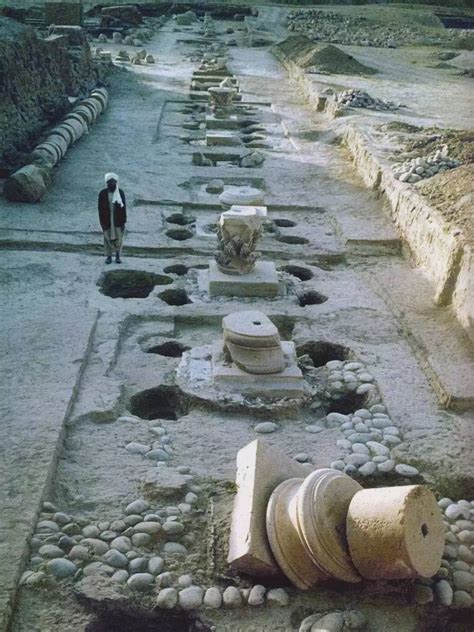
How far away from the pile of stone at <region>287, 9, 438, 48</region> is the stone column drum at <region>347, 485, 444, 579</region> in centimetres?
2435

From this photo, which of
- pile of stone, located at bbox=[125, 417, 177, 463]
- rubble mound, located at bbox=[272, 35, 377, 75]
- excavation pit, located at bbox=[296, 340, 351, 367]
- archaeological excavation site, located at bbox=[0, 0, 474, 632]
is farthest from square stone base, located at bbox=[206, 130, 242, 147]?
pile of stone, located at bbox=[125, 417, 177, 463]

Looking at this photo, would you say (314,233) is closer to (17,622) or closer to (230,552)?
(230,552)

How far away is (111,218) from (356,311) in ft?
8.70

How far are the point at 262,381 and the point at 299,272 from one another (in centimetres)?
258

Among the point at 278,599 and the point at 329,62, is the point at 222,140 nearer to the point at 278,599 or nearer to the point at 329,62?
the point at 329,62

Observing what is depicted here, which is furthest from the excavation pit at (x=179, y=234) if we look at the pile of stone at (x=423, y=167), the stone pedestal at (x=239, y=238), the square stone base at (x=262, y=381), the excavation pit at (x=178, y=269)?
the square stone base at (x=262, y=381)

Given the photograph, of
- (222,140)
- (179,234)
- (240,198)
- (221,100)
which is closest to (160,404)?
(240,198)

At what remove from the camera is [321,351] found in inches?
245

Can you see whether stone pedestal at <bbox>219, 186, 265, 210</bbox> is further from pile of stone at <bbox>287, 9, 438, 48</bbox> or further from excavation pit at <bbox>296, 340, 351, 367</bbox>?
pile of stone at <bbox>287, 9, 438, 48</bbox>

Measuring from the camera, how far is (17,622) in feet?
10.8

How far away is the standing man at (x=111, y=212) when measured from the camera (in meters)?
7.19

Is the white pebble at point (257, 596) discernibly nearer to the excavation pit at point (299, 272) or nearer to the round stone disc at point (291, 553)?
the round stone disc at point (291, 553)

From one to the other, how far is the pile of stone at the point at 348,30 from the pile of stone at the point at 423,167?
17.5 metres

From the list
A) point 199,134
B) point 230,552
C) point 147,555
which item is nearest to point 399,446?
point 230,552
